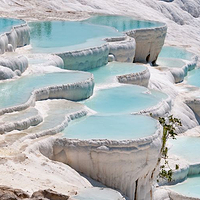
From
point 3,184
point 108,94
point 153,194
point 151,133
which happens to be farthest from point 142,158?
point 108,94

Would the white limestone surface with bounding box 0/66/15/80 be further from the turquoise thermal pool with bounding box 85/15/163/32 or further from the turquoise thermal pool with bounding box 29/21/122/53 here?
the turquoise thermal pool with bounding box 85/15/163/32

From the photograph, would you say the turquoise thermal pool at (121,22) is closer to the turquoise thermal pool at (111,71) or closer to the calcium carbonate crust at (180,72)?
the calcium carbonate crust at (180,72)

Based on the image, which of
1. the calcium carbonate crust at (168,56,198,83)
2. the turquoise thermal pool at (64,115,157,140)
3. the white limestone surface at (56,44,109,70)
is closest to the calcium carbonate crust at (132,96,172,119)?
the turquoise thermal pool at (64,115,157,140)

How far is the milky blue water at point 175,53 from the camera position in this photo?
24.7 m

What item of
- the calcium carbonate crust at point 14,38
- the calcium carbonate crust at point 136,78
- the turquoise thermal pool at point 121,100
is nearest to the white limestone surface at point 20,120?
the turquoise thermal pool at point 121,100

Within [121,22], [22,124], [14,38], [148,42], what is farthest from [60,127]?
[121,22]

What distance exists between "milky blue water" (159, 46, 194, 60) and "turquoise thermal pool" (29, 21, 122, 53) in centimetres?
440

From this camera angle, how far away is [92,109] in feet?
42.4

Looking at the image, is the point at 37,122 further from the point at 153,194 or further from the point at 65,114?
the point at 153,194

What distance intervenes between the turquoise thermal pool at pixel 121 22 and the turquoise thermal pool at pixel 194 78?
2121mm

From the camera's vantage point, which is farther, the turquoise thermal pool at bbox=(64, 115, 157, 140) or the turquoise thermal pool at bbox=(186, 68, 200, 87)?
the turquoise thermal pool at bbox=(186, 68, 200, 87)

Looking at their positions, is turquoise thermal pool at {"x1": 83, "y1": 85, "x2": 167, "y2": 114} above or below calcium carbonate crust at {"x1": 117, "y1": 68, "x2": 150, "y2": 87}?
above

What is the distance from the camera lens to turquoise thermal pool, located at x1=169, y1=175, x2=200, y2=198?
12688 millimetres

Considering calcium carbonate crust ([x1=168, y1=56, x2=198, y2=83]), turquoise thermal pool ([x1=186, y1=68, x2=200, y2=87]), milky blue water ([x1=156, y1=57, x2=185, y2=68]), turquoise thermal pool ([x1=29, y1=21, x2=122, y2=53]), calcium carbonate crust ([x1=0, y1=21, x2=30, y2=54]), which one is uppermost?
calcium carbonate crust ([x1=0, y1=21, x2=30, y2=54])
